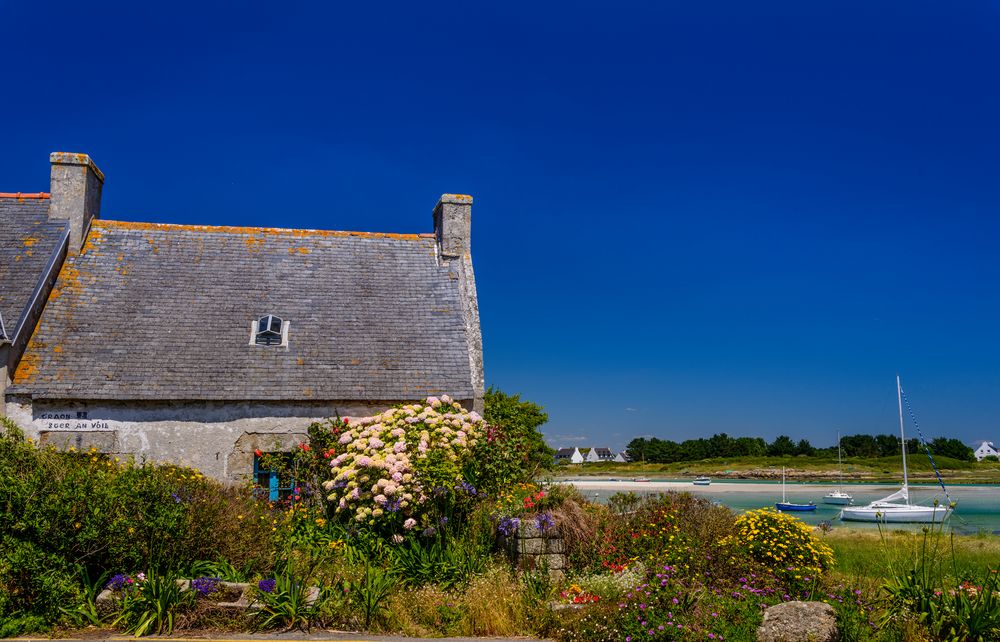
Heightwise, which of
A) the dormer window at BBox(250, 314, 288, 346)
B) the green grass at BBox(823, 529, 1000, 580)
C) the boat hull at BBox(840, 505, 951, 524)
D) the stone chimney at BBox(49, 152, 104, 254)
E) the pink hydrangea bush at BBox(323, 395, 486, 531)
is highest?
the stone chimney at BBox(49, 152, 104, 254)

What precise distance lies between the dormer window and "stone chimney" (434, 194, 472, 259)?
15.2 feet

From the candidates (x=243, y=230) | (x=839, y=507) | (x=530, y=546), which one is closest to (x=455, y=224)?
(x=243, y=230)

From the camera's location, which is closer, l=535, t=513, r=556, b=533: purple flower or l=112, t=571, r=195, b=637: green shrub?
l=112, t=571, r=195, b=637: green shrub

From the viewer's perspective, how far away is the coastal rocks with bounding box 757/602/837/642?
295 inches

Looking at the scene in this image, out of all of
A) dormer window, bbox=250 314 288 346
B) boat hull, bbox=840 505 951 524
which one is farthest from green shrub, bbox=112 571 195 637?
boat hull, bbox=840 505 951 524

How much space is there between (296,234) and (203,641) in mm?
12773

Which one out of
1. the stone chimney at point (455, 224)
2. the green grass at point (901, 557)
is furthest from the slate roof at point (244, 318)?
the green grass at point (901, 557)

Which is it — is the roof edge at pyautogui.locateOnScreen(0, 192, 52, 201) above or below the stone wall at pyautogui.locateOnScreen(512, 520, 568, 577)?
above

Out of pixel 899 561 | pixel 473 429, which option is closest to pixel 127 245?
pixel 473 429

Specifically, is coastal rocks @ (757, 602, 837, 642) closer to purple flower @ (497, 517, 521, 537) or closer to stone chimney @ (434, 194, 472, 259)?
purple flower @ (497, 517, 521, 537)

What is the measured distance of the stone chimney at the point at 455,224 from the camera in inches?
742

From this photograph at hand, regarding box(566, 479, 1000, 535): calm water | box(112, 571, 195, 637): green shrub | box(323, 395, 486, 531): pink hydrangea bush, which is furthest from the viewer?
box(566, 479, 1000, 535): calm water

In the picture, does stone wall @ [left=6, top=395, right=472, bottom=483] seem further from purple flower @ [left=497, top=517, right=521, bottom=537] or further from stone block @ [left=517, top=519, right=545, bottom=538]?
stone block @ [left=517, top=519, right=545, bottom=538]

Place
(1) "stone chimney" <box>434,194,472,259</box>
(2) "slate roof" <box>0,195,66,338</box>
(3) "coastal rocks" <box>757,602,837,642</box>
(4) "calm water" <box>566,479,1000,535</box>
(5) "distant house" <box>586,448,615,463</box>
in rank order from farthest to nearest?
(5) "distant house" <box>586,448,615,463</box> → (4) "calm water" <box>566,479,1000,535</box> → (1) "stone chimney" <box>434,194,472,259</box> → (2) "slate roof" <box>0,195,66,338</box> → (3) "coastal rocks" <box>757,602,837,642</box>
